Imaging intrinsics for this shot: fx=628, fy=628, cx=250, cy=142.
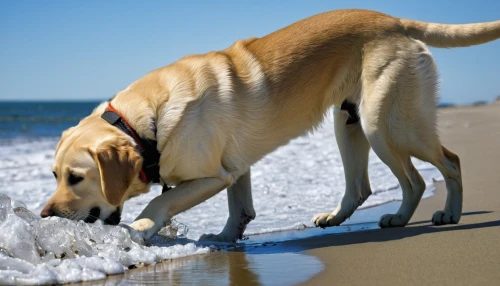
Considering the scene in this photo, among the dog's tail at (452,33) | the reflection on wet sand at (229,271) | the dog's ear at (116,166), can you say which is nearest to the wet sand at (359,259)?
the reflection on wet sand at (229,271)

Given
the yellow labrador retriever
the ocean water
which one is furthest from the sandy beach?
the ocean water

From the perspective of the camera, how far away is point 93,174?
3711 millimetres

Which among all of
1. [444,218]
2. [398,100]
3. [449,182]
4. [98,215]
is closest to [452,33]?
[398,100]

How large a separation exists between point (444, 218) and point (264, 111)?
4.75 ft

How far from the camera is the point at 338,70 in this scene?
4.50m

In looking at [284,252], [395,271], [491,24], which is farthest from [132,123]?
[491,24]

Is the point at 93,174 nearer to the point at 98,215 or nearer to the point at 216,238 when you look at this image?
the point at 98,215

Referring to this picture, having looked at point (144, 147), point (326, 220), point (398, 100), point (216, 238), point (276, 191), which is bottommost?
point (276, 191)

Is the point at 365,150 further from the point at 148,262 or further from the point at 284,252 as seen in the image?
the point at 148,262

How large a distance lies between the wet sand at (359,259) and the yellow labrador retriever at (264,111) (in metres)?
0.31

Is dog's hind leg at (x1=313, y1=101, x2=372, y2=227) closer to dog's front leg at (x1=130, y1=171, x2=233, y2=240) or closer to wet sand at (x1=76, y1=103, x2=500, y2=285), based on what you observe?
wet sand at (x1=76, y1=103, x2=500, y2=285)

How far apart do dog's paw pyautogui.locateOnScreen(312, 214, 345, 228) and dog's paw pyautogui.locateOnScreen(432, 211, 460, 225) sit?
0.78 m

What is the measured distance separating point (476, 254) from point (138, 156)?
194cm

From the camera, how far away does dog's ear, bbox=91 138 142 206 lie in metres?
3.63
